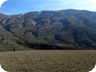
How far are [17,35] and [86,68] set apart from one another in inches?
7395

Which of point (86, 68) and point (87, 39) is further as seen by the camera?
point (87, 39)

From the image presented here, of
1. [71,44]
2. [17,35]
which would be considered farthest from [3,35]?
[71,44]

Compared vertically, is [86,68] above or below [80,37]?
above

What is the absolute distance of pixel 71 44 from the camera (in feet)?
557

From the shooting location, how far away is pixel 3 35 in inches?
7520

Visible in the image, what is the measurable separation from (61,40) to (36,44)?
Answer: 92.2ft

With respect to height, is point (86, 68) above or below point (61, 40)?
above

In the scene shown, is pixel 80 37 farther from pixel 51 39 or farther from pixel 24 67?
pixel 24 67

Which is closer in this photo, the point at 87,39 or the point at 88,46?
the point at 88,46

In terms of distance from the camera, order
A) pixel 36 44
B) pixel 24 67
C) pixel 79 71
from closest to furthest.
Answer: pixel 79 71
pixel 24 67
pixel 36 44

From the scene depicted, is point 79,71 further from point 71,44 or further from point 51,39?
point 51,39

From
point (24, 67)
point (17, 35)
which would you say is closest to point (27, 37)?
point (17, 35)

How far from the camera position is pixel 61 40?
188m

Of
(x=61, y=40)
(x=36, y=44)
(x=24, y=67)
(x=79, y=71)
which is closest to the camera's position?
(x=79, y=71)
